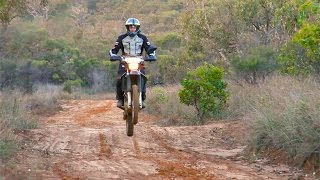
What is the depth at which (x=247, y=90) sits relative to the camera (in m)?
19.2

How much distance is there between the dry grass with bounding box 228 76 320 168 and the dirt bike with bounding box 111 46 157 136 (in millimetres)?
2776

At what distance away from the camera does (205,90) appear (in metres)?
17.9

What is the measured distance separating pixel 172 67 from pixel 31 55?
46.6 ft

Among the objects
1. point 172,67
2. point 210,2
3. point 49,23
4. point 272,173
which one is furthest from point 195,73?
point 49,23

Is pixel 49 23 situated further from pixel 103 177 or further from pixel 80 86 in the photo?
pixel 103 177

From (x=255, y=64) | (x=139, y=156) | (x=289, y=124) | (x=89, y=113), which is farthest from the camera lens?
(x=89, y=113)

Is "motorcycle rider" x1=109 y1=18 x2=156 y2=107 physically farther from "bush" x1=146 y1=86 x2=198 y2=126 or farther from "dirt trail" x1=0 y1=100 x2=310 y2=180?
"bush" x1=146 y1=86 x2=198 y2=126

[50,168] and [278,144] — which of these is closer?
[50,168]

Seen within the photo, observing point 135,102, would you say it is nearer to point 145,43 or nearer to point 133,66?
point 133,66

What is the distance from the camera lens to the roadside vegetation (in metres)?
10.9

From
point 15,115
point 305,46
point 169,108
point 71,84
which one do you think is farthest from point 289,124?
point 71,84

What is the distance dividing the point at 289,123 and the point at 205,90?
766 centimetres

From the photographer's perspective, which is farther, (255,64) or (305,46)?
(255,64)

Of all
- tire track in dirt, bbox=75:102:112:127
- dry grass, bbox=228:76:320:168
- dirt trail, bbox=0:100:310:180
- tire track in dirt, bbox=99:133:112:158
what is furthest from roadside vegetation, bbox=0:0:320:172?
tire track in dirt, bbox=75:102:112:127
